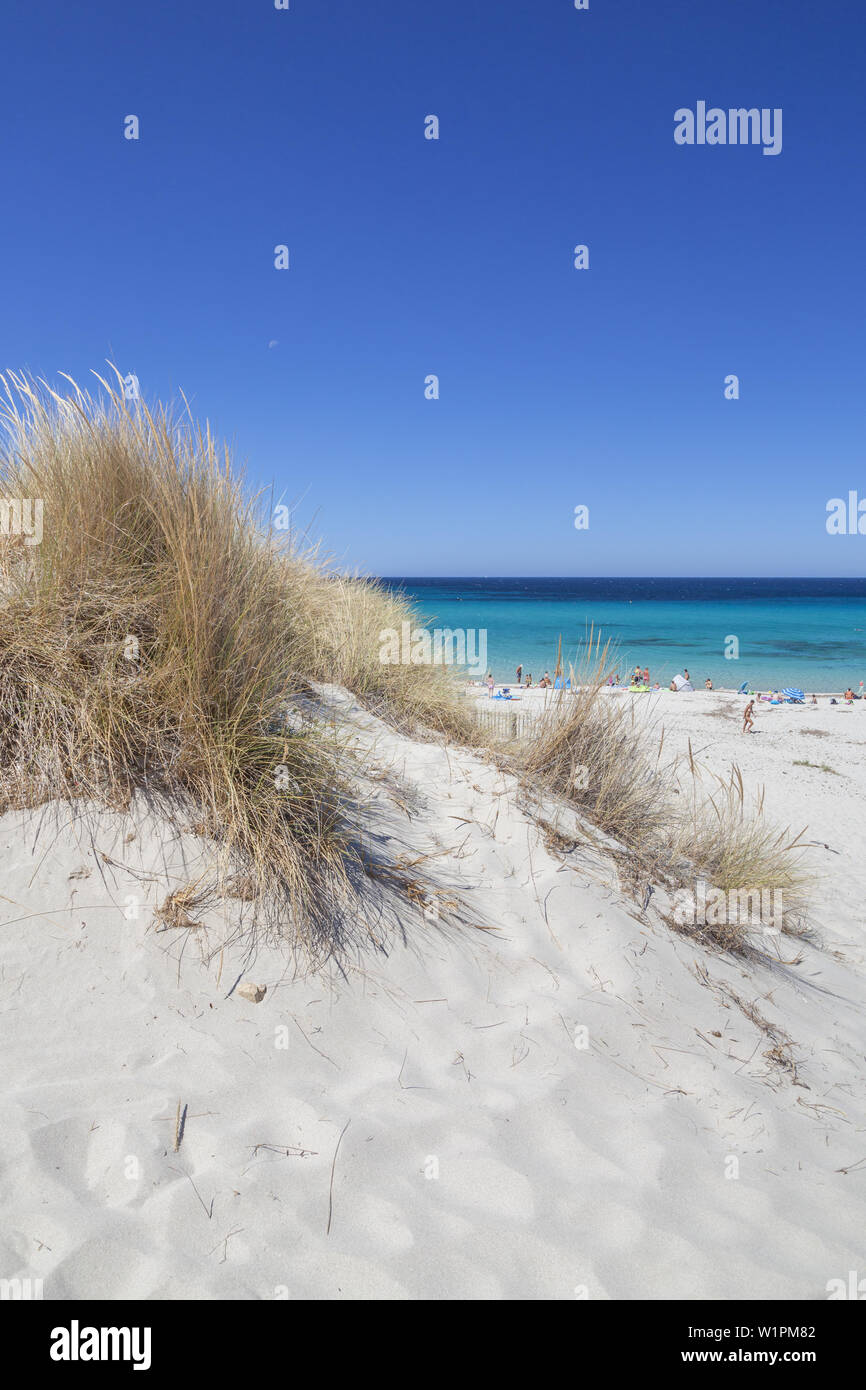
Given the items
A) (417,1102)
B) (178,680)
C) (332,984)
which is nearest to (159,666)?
(178,680)

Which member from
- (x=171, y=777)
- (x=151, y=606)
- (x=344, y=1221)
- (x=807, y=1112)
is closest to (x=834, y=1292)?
(x=807, y=1112)

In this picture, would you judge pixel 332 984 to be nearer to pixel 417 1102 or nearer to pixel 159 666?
pixel 417 1102

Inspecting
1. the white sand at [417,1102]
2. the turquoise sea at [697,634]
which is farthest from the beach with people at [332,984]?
the turquoise sea at [697,634]

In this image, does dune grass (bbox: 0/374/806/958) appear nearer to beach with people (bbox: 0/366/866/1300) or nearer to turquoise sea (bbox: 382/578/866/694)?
beach with people (bbox: 0/366/866/1300)

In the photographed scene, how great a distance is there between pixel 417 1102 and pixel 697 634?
49355 millimetres

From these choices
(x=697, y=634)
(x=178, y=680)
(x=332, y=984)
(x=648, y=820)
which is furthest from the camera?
(x=697, y=634)

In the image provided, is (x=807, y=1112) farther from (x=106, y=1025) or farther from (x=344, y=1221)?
(x=106, y=1025)

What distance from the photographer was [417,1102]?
2.18m

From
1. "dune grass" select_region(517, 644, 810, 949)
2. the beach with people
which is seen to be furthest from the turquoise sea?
the beach with people

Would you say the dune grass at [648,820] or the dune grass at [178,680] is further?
the dune grass at [648,820]

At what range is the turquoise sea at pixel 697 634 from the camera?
96.9ft

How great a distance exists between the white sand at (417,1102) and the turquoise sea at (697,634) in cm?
241

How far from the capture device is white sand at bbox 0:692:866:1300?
67.5 inches

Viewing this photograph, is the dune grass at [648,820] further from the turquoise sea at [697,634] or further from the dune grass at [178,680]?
the turquoise sea at [697,634]
